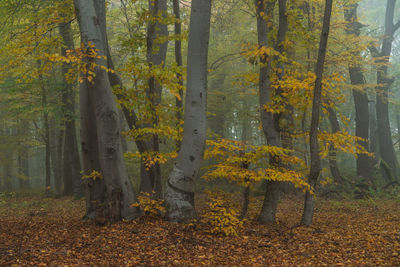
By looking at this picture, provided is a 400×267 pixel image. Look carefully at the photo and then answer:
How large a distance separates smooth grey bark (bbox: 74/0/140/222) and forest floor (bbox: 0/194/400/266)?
337 mm

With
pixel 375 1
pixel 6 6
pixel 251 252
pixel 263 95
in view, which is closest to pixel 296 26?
pixel 263 95

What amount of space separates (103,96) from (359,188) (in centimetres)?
1025

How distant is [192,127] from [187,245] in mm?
1991

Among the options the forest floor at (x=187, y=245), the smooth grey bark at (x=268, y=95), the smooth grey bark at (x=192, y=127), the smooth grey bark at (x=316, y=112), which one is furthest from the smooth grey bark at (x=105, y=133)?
the smooth grey bark at (x=316, y=112)

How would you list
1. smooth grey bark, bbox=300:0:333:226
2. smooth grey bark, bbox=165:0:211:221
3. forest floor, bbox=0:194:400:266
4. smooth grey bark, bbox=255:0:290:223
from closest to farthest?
forest floor, bbox=0:194:400:266
smooth grey bark, bbox=165:0:211:221
smooth grey bark, bbox=300:0:333:226
smooth grey bark, bbox=255:0:290:223

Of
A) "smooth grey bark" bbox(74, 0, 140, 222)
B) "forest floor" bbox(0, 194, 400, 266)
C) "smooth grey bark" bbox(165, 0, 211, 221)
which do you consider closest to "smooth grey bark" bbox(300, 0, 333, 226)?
"forest floor" bbox(0, 194, 400, 266)

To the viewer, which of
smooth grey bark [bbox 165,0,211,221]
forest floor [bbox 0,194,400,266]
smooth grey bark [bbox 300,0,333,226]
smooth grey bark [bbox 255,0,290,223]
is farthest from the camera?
smooth grey bark [bbox 255,0,290,223]

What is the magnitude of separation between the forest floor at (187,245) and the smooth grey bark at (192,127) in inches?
16.2

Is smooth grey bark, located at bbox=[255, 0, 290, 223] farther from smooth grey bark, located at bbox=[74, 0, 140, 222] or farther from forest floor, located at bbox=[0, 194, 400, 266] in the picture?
smooth grey bark, located at bbox=[74, 0, 140, 222]

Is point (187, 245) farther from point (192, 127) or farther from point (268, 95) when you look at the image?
point (268, 95)

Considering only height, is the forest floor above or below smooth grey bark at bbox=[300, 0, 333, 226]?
below

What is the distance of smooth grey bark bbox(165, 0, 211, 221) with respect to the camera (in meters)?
5.54

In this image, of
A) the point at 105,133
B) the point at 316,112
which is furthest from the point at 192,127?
the point at 316,112

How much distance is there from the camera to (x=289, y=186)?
12047 mm
